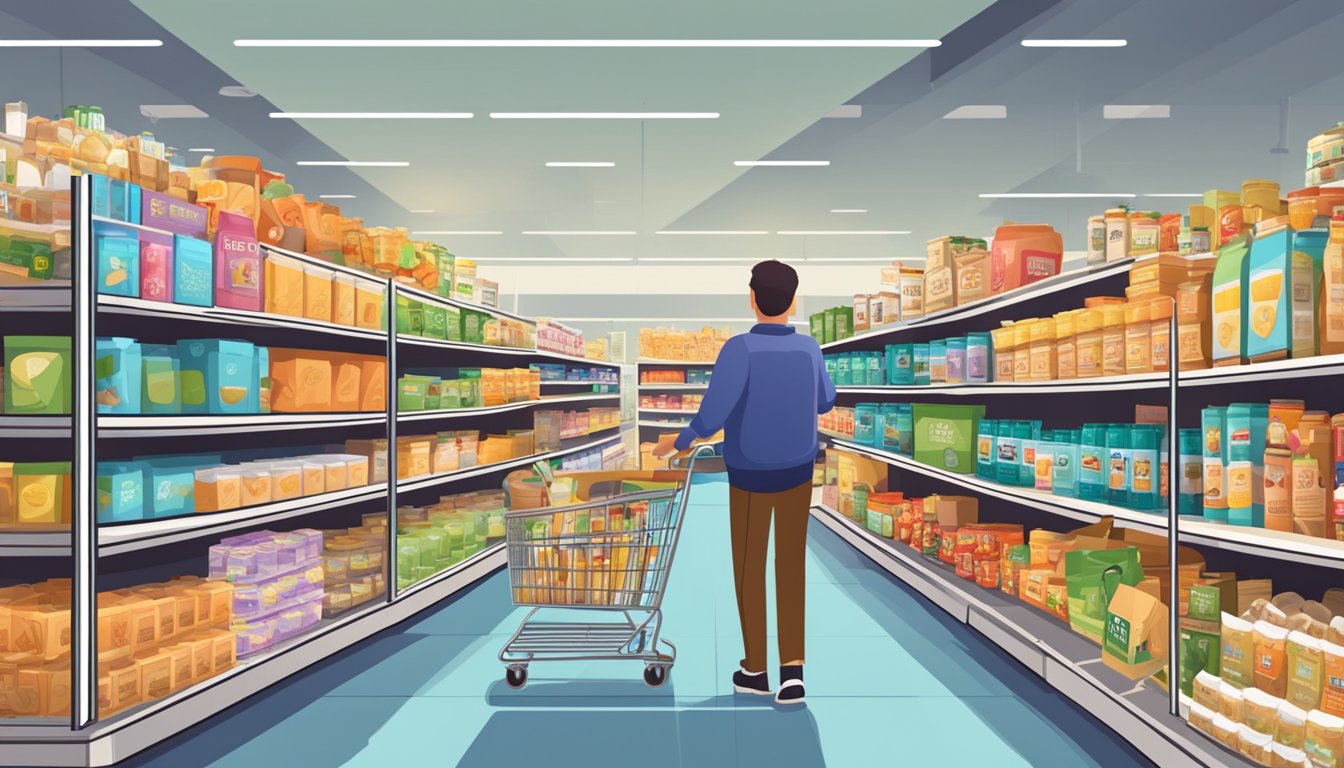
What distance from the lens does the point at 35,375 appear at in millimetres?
2414

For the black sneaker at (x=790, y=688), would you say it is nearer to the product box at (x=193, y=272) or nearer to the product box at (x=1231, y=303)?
the product box at (x=1231, y=303)

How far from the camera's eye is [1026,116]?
7586 millimetres

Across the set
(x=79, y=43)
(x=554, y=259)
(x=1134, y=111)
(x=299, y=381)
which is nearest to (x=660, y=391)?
(x=554, y=259)

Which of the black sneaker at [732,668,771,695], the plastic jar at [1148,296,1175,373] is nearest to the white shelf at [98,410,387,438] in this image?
the black sneaker at [732,668,771,695]

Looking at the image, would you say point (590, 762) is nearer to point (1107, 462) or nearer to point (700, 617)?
point (700, 617)

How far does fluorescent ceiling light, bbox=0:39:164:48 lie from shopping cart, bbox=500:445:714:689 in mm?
6023

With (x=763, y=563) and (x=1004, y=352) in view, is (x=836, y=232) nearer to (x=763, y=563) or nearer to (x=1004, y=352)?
(x=1004, y=352)

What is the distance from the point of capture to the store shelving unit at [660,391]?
12.6 m

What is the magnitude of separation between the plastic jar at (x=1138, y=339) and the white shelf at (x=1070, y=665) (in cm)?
124

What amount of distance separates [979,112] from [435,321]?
244 inches

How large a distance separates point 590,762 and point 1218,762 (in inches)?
78.8

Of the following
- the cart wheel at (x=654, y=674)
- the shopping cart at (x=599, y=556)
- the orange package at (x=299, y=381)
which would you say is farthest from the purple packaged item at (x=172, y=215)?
the cart wheel at (x=654, y=674)

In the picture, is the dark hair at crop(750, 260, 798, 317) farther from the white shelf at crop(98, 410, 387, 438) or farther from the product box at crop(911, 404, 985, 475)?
the white shelf at crop(98, 410, 387, 438)

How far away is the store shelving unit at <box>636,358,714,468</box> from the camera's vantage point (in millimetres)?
12648
